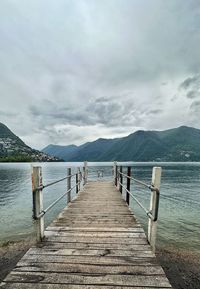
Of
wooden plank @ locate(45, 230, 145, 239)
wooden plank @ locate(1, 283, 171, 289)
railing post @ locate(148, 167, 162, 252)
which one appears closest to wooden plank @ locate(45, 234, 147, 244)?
wooden plank @ locate(45, 230, 145, 239)

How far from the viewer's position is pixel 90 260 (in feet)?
13.4

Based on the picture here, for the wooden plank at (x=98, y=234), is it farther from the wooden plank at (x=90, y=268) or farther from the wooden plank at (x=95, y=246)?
the wooden plank at (x=90, y=268)

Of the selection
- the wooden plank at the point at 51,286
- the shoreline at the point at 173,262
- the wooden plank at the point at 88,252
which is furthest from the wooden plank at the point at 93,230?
the wooden plank at the point at 51,286

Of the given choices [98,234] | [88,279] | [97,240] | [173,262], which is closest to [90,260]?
[88,279]

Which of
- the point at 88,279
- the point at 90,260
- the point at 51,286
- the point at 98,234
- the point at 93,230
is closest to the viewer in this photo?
the point at 51,286

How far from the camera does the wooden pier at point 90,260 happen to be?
3400 mm

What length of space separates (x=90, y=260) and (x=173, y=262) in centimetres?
541

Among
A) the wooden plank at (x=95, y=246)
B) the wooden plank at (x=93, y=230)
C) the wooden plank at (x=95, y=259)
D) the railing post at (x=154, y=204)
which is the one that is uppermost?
the railing post at (x=154, y=204)

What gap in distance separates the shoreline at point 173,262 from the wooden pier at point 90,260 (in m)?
2.33

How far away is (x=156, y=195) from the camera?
4762mm

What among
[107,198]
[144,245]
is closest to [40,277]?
[144,245]

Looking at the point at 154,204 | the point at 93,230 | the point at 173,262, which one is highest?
the point at 154,204

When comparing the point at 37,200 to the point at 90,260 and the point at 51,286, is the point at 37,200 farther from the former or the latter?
the point at 51,286

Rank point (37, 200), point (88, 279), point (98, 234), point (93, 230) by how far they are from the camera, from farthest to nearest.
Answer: point (93, 230) → point (98, 234) → point (37, 200) → point (88, 279)
